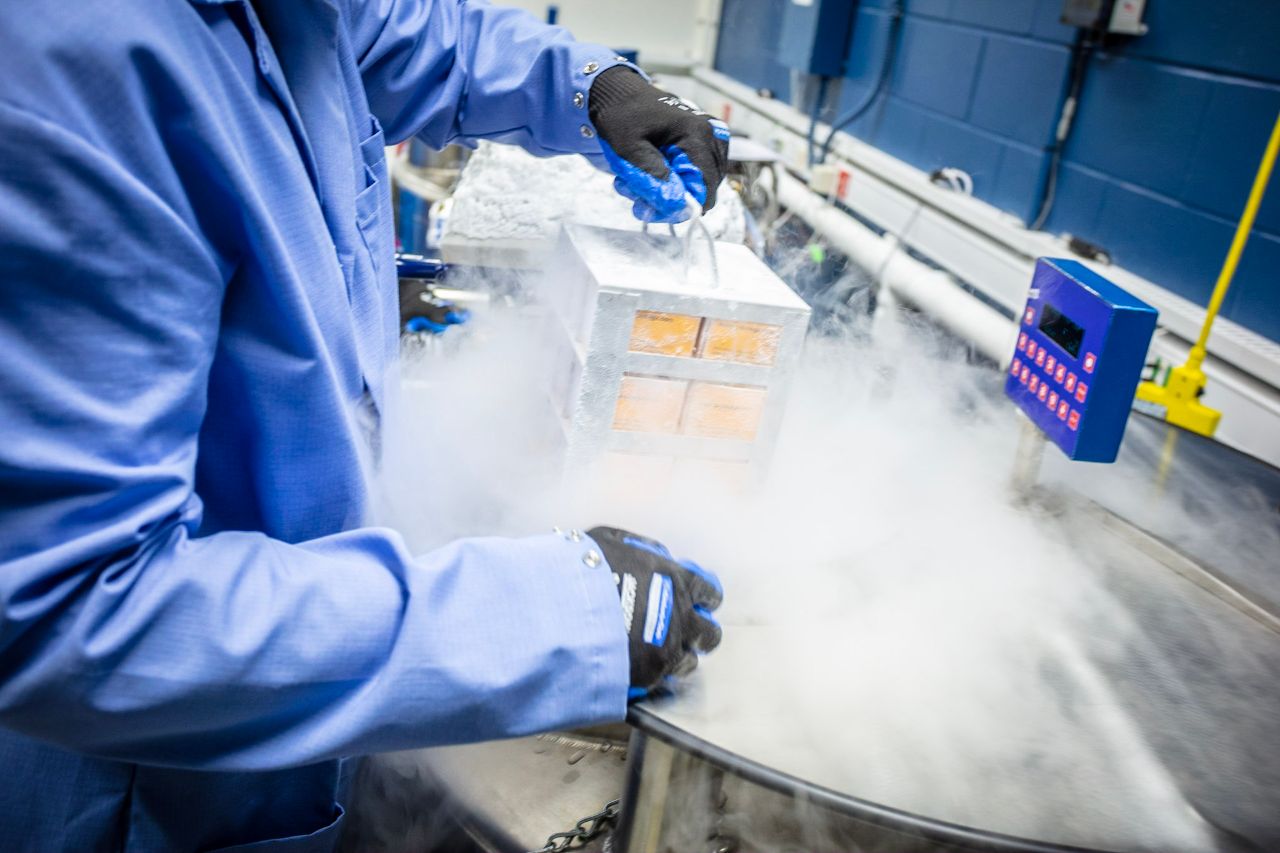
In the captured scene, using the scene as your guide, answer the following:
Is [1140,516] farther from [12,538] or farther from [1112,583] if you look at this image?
[12,538]

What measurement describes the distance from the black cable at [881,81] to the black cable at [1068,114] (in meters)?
0.96

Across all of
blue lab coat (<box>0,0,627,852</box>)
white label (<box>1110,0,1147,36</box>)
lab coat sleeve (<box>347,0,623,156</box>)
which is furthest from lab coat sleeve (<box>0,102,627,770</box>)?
white label (<box>1110,0,1147,36</box>)

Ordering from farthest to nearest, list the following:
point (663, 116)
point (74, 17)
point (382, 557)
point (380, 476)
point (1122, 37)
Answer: point (1122, 37) → point (663, 116) → point (380, 476) → point (382, 557) → point (74, 17)

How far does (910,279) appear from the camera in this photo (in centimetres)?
237

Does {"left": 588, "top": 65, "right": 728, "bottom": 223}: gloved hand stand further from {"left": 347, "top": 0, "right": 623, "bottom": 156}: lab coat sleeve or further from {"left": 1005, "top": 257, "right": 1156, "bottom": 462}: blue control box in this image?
{"left": 1005, "top": 257, "right": 1156, "bottom": 462}: blue control box

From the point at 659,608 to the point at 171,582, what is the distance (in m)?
0.36

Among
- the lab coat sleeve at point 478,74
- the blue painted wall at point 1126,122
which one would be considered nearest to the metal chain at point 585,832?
the lab coat sleeve at point 478,74

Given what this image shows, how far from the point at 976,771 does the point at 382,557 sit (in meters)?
0.50

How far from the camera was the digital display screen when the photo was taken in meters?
1.07

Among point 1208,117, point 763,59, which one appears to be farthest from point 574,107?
point 763,59

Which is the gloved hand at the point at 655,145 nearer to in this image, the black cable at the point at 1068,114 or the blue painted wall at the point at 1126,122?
the blue painted wall at the point at 1126,122

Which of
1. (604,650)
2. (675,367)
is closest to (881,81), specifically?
(675,367)

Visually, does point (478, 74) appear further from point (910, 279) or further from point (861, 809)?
point (910, 279)

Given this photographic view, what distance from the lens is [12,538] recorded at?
23.5 inches
